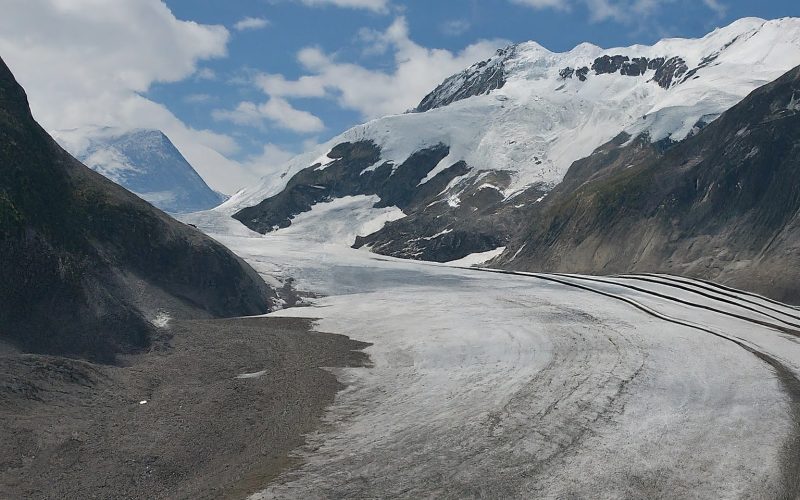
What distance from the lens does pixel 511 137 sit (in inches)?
6299

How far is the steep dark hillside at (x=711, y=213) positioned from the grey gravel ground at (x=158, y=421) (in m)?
45.8

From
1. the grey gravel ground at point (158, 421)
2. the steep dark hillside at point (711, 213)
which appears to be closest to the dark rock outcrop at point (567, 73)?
the steep dark hillside at point (711, 213)

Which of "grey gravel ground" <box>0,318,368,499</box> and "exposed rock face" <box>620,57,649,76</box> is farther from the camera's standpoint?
"exposed rock face" <box>620,57,649,76</box>

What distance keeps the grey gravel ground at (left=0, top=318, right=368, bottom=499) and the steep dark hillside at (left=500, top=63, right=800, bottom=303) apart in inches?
1803

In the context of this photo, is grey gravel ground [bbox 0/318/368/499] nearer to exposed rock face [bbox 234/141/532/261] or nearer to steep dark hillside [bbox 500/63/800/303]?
steep dark hillside [bbox 500/63/800/303]

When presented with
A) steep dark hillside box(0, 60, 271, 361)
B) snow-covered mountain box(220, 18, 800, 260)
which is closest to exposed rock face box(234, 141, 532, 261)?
snow-covered mountain box(220, 18, 800, 260)

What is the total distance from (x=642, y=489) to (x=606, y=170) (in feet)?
374

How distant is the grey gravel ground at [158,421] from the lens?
1555 cm

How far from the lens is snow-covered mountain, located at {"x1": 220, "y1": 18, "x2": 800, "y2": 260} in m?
129

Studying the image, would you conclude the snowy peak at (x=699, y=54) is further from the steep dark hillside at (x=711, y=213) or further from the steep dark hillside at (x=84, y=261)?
the steep dark hillside at (x=84, y=261)

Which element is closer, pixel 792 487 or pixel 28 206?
pixel 792 487

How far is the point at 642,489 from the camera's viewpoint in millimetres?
15945

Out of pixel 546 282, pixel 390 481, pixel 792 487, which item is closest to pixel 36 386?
pixel 390 481

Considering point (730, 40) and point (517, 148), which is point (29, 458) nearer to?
point (517, 148)
